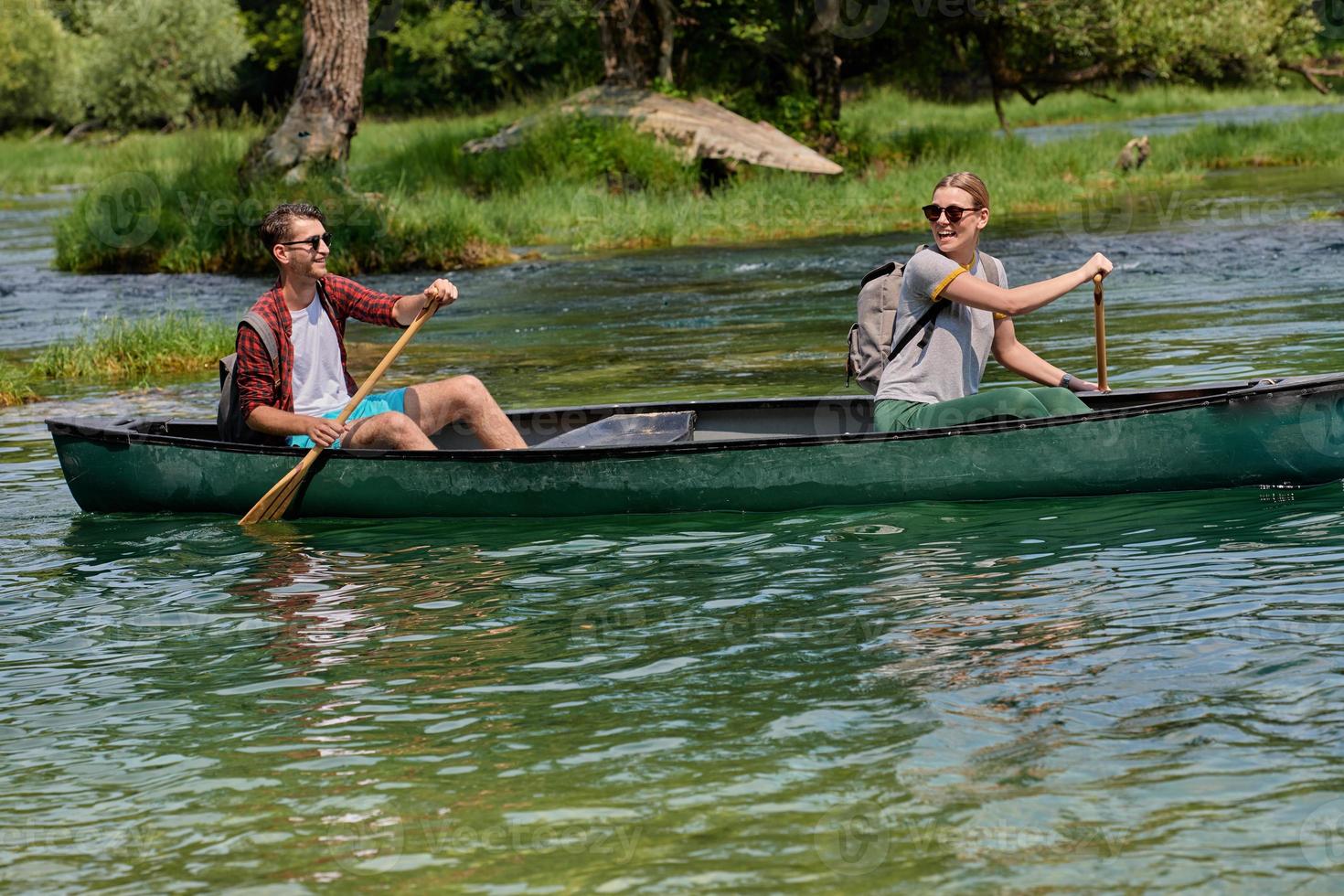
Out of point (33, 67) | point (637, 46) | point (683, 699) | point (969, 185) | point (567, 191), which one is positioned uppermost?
point (33, 67)

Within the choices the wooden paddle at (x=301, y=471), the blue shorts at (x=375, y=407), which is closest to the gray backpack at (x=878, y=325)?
the wooden paddle at (x=301, y=471)

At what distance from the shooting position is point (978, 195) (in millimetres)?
7148

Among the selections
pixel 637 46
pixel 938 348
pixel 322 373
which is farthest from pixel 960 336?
pixel 637 46

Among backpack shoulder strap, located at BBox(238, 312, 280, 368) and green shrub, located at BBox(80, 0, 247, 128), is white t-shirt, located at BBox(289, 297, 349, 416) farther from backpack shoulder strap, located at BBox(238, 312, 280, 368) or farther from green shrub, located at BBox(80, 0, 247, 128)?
green shrub, located at BBox(80, 0, 247, 128)

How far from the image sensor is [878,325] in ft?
25.3

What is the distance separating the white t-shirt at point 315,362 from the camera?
320 inches

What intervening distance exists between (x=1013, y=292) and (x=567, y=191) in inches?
636

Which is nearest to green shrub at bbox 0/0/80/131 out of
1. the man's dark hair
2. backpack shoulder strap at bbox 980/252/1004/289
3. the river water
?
the river water

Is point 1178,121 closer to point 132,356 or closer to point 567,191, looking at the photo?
point 567,191

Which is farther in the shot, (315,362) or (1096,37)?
(1096,37)

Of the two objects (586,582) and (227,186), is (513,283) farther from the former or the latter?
(586,582)

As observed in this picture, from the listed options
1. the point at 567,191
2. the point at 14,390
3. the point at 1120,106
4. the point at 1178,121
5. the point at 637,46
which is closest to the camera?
the point at 14,390

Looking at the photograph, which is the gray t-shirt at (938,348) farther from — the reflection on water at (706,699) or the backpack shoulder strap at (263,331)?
the backpack shoulder strap at (263,331)

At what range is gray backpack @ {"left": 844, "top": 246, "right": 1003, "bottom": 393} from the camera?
25.0ft
